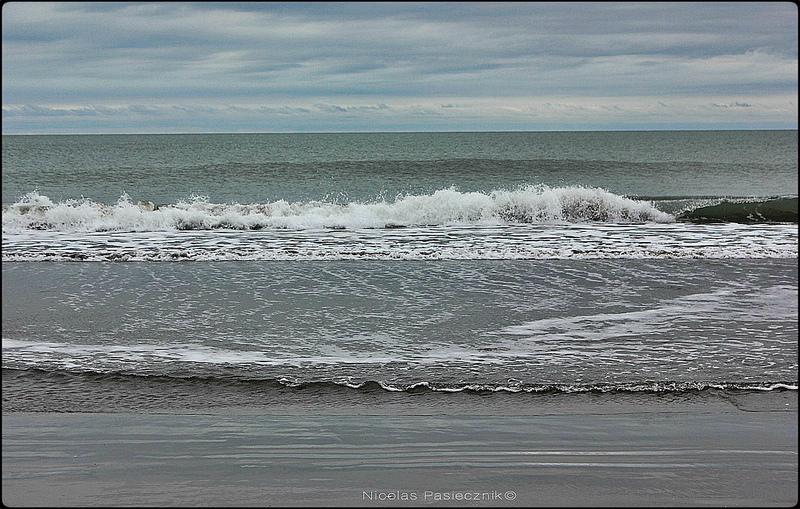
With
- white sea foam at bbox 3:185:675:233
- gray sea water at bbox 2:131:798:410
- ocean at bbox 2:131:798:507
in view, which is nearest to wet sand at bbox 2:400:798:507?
ocean at bbox 2:131:798:507

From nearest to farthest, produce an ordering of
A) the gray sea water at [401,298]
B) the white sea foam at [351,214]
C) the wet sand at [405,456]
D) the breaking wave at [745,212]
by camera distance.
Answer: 1. the wet sand at [405,456]
2. the gray sea water at [401,298]
3. the white sea foam at [351,214]
4. the breaking wave at [745,212]

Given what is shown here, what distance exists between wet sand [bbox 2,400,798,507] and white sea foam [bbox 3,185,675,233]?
38.1ft

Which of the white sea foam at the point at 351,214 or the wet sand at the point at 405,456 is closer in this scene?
the wet sand at the point at 405,456

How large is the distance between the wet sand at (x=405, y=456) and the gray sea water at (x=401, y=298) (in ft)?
1.66

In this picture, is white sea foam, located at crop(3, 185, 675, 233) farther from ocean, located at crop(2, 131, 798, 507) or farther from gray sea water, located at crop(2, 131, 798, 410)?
ocean, located at crop(2, 131, 798, 507)

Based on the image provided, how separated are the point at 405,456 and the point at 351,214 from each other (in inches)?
516

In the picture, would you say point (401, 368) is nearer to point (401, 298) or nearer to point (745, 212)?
point (401, 298)

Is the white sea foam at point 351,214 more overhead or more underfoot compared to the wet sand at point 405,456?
more overhead

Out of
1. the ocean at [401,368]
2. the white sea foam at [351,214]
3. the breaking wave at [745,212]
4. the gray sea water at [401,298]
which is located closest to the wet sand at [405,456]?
the ocean at [401,368]

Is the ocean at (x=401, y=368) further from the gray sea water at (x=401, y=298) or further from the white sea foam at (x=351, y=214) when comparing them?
the white sea foam at (x=351, y=214)

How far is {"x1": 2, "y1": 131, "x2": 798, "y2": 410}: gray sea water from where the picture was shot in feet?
17.9

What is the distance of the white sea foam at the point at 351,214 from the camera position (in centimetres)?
1585

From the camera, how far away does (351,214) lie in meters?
16.9

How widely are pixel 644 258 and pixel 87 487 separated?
9.61 metres
